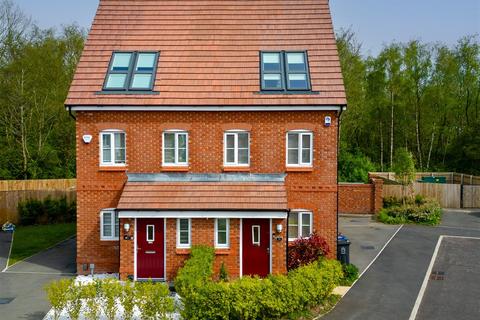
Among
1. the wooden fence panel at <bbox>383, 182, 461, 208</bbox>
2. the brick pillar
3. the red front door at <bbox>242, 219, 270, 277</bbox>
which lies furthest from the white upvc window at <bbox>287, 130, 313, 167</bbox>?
the wooden fence panel at <bbox>383, 182, 461, 208</bbox>

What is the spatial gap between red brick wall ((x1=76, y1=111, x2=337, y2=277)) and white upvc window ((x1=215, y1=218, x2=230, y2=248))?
1945 mm

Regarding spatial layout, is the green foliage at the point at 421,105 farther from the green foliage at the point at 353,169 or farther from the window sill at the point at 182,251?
the window sill at the point at 182,251

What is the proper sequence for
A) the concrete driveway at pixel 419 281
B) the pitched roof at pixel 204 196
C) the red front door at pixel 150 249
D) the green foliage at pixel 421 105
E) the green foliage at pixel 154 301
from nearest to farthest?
the green foliage at pixel 154 301, the concrete driveway at pixel 419 281, the pitched roof at pixel 204 196, the red front door at pixel 150 249, the green foliage at pixel 421 105

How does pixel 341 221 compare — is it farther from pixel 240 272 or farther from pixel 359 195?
pixel 240 272

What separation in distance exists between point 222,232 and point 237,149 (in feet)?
9.86

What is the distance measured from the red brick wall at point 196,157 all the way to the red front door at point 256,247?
160cm

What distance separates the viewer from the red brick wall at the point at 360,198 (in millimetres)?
29562

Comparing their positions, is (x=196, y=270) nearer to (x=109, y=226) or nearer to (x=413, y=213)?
(x=109, y=226)

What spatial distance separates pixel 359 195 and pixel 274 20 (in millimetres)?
13462

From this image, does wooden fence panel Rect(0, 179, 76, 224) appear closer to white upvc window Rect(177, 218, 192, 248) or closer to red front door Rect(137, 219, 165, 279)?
red front door Rect(137, 219, 165, 279)

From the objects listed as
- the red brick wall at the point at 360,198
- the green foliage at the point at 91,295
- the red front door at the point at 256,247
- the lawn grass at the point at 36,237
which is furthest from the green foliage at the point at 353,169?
the green foliage at the point at 91,295

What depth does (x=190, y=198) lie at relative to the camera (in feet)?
55.0

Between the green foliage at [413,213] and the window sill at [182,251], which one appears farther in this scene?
the green foliage at [413,213]

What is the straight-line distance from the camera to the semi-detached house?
1677 centimetres
